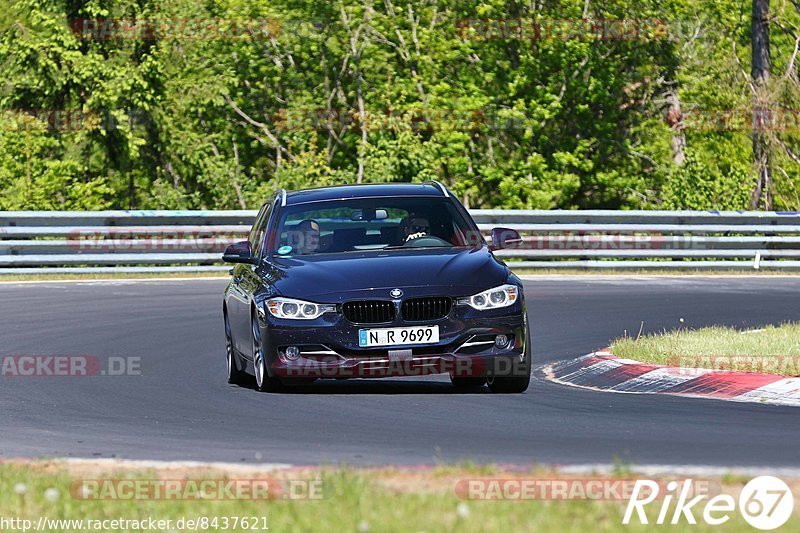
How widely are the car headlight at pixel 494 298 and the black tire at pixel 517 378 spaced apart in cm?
19

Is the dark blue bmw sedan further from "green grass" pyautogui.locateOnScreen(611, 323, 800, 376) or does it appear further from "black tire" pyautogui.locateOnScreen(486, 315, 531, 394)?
"green grass" pyautogui.locateOnScreen(611, 323, 800, 376)

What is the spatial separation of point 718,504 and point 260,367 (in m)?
5.94

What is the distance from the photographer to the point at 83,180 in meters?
37.6

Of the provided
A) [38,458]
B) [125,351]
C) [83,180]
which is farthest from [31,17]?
[38,458]

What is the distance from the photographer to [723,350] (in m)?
13.6

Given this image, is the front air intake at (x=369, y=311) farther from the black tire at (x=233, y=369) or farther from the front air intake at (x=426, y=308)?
the black tire at (x=233, y=369)

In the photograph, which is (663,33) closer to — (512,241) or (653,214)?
(653,214)

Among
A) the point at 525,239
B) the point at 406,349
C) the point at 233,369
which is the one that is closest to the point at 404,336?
the point at 406,349

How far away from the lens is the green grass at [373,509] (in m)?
6.20

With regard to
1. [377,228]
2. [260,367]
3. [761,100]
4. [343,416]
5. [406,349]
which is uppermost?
[377,228]

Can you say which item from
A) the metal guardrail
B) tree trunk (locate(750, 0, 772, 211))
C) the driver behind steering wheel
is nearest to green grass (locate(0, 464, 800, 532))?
the driver behind steering wheel

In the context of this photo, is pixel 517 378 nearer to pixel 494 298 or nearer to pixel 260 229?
pixel 494 298

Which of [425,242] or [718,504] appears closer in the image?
[718,504]

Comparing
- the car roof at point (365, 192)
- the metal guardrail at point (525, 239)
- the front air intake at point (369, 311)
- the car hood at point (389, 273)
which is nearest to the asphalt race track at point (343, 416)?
the front air intake at point (369, 311)
